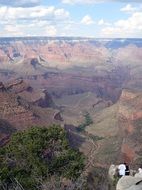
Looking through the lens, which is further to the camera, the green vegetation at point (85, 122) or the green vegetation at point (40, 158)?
the green vegetation at point (85, 122)

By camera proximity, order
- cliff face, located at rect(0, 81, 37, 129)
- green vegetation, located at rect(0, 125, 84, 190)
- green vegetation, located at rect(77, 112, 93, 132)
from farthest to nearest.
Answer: green vegetation, located at rect(77, 112, 93, 132), cliff face, located at rect(0, 81, 37, 129), green vegetation, located at rect(0, 125, 84, 190)

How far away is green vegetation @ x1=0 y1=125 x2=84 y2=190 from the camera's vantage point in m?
27.2

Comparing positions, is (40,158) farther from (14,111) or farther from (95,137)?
(95,137)

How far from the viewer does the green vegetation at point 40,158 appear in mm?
27250

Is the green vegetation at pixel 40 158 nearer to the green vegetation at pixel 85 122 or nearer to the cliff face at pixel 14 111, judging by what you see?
the cliff face at pixel 14 111

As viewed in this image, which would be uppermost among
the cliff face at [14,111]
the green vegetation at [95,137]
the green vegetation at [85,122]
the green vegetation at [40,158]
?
the green vegetation at [40,158]

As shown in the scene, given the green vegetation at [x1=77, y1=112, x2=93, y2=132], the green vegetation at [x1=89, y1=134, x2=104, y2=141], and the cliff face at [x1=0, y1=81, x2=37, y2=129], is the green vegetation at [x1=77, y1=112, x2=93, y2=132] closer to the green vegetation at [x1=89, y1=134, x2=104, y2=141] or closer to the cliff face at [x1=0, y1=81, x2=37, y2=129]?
the green vegetation at [x1=89, y1=134, x2=104, y2=141]

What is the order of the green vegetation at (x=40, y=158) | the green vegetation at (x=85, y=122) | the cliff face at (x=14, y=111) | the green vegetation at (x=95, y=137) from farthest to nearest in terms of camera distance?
the green vegetation at (x=85, y=122) → the green vegetation at (x=95, y=137) → the cliff face at (x=14, y=111) → the green vegetation at (x=40, y=158)

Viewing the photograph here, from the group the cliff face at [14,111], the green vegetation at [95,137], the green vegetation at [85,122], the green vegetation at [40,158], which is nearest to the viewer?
the green vegetation at [40,158]

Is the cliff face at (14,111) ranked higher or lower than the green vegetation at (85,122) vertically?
higher

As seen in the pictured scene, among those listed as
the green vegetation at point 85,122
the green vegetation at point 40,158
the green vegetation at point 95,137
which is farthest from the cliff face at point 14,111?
the green vegetation at point 40,158

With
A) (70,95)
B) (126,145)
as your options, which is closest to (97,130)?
(126,145)

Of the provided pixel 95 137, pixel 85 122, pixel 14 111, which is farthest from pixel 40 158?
pixel 85 122

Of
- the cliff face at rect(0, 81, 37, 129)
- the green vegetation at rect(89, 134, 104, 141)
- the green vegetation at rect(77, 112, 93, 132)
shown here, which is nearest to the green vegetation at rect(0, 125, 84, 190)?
the cliff face at rect(0, 81, 37, 129)
